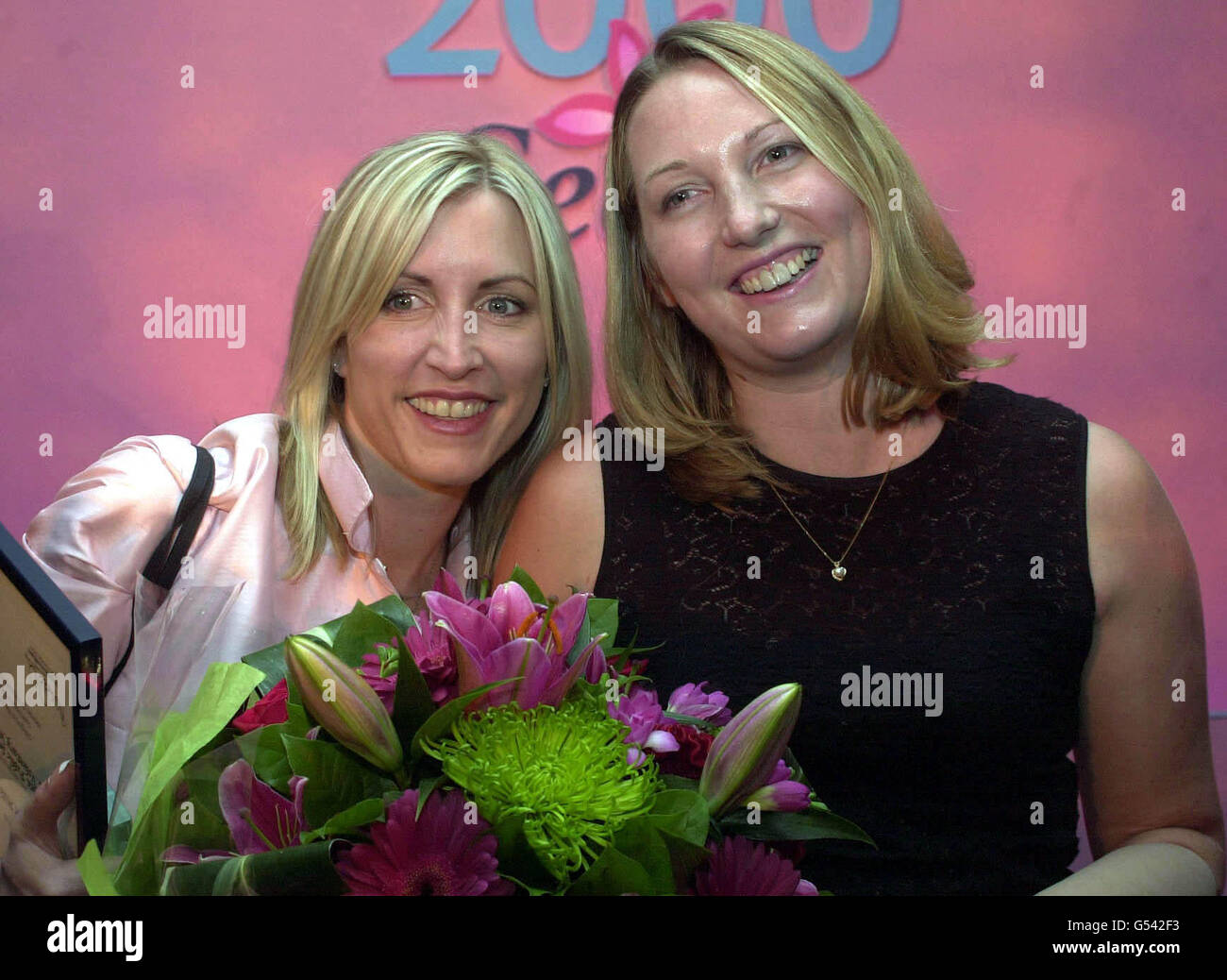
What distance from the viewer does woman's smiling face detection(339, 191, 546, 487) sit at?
4.44ft

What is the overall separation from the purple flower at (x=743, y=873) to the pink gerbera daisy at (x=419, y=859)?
0.43 feet

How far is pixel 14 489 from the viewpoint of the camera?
179 cm

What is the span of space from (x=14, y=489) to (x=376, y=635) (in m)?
1.19

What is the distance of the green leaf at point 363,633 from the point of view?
832 mm

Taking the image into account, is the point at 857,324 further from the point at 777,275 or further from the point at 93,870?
the point at 93,870

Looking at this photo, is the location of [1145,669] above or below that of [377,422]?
below

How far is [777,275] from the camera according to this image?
1.28 meters

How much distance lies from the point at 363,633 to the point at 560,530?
1.88ft

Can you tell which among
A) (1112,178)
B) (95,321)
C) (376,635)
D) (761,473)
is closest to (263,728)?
(376,635)

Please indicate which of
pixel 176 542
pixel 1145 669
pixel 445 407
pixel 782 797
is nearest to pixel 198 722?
pixel 782 797
